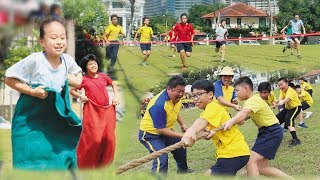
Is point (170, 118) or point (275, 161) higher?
point (170, 118)

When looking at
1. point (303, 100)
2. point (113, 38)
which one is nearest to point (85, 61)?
point (113, 38)

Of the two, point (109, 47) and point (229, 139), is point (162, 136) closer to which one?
point (229, 139)

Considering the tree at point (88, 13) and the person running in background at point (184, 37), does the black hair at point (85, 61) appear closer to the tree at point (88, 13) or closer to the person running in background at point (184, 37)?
the tree at point (88, 13)

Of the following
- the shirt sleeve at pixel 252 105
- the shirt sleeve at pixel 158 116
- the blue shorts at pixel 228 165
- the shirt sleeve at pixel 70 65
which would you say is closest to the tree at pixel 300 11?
the shirt sleeve at pixel 158 116

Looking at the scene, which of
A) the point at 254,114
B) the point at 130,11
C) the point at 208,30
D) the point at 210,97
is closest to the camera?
the point at 210,97

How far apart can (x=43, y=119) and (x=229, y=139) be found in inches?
41.3

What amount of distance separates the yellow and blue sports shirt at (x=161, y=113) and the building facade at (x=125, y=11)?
1144mm

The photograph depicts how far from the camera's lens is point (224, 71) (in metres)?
5.70

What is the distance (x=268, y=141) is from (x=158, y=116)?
634mm

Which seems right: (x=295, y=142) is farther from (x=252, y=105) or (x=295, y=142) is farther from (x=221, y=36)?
(x=252, y=105)

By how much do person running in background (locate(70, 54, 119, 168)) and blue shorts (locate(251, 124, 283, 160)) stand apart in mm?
984

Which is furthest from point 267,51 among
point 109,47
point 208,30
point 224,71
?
point 109,47

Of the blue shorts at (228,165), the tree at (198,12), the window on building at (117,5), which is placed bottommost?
the blue shorts at (228,165)

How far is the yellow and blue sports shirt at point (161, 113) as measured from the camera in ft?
15.0
